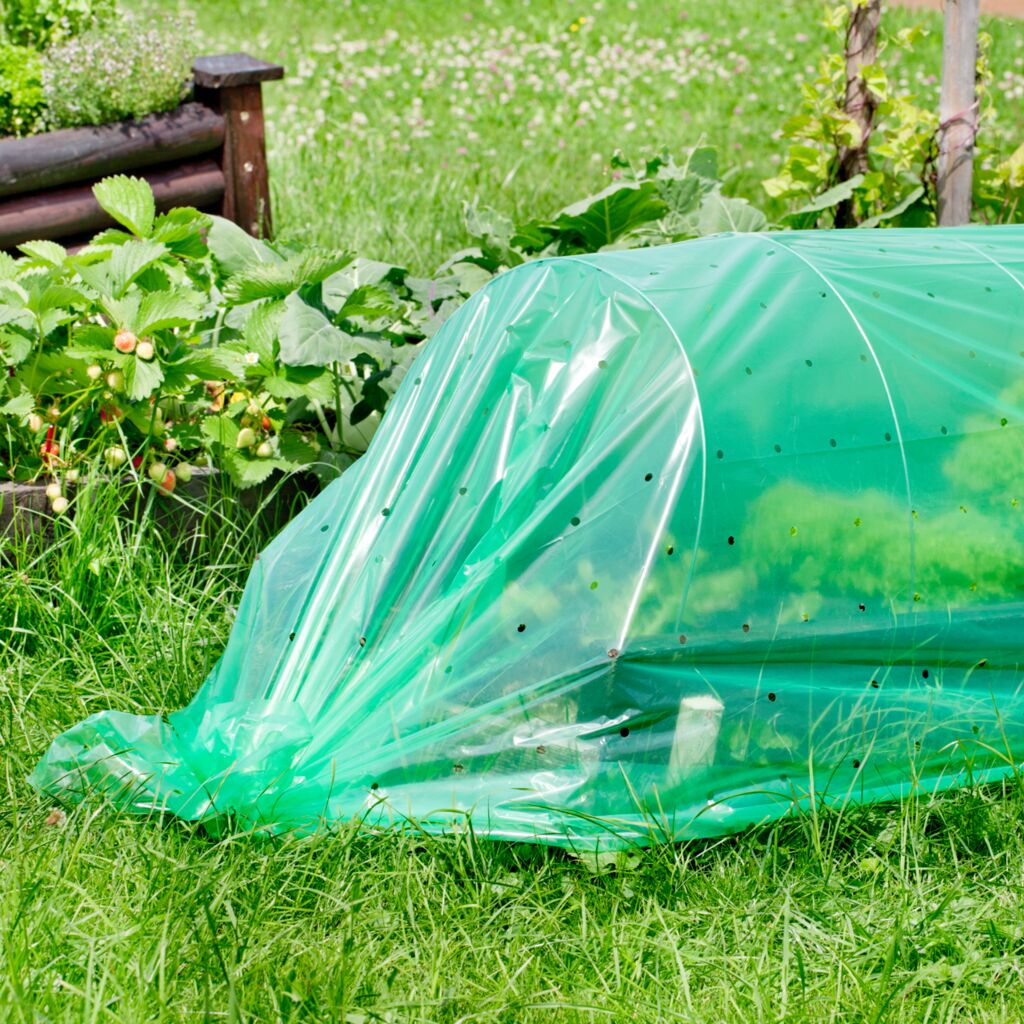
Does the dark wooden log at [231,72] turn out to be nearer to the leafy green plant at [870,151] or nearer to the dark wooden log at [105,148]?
the dark wooden log at [105,148]

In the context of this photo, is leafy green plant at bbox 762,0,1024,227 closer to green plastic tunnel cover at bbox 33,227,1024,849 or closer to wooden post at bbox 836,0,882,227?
wooden post at bbox 836,0,882,227

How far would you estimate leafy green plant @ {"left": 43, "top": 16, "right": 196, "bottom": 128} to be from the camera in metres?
4.27

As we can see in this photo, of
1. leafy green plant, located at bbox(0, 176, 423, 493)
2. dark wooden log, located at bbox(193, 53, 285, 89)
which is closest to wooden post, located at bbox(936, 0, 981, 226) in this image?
leafy green plant, located at bbox(0, 176, 423, 493)

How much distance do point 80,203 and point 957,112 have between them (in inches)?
107

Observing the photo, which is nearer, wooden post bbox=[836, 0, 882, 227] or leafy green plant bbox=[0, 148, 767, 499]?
leafy green plant bbox=[0, 148, 767, 499]

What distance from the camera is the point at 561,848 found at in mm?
2244

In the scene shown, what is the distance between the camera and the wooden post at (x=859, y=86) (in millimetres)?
3889

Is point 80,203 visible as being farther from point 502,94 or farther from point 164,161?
point 502,94

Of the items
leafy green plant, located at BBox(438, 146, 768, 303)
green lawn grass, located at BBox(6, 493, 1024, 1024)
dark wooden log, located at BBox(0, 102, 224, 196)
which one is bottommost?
green lawn grass, located at BBox(6, 493, 1024, 1024)

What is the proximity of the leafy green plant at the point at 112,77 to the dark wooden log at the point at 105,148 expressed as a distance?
0.17 ft

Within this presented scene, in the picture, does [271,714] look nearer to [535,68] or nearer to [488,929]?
[488,929]

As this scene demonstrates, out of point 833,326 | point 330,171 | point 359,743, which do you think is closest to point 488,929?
point 359,743

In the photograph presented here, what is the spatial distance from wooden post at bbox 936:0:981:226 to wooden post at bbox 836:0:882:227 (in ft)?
1.04

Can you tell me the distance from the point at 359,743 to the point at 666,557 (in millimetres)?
605
